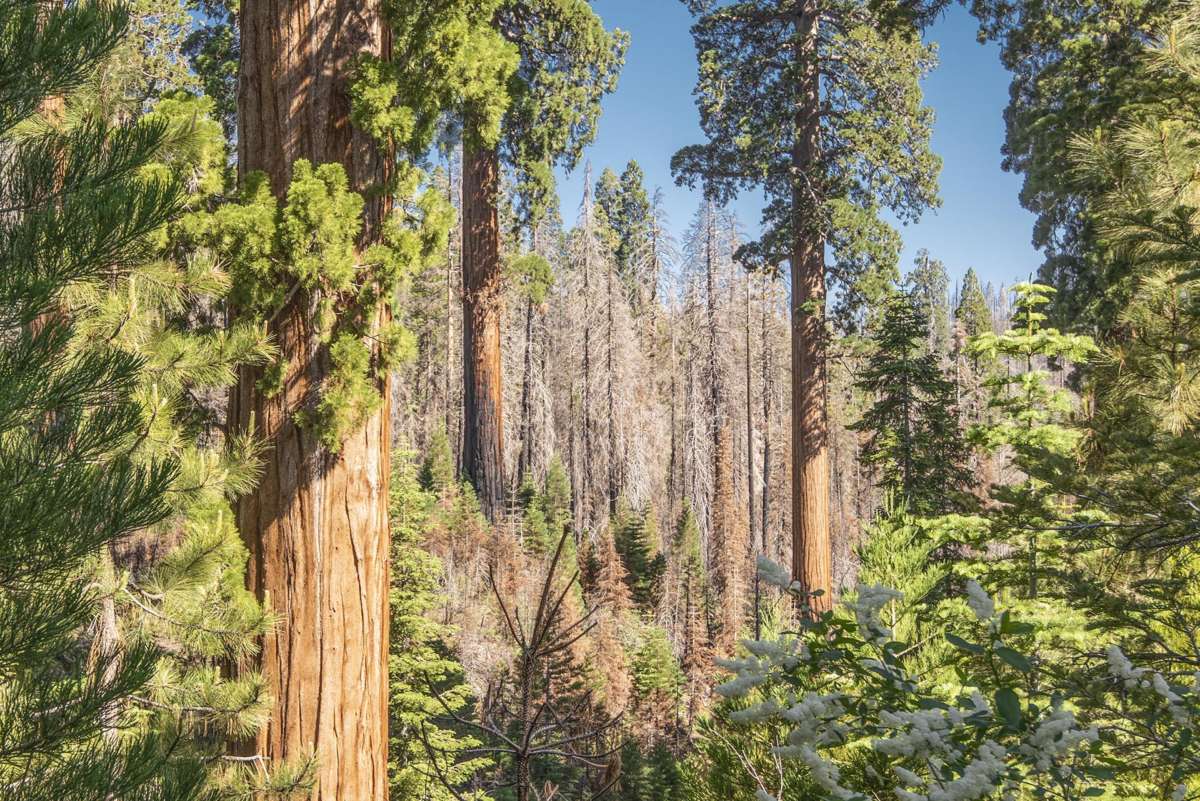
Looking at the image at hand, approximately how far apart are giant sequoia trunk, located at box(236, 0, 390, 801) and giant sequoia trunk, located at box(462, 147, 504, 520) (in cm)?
627

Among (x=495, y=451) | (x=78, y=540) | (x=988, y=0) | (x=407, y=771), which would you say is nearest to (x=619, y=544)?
(x=495, y=451)

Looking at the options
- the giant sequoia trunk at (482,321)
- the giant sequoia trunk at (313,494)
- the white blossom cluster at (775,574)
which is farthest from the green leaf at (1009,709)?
the giant sequoia trunk at (482,321)

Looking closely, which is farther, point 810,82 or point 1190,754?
point 810,82

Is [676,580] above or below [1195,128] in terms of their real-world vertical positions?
below

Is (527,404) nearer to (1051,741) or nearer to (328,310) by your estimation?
(328,310)

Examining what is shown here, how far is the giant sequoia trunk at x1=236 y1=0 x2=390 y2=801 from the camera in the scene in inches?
110

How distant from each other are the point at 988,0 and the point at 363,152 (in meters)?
7.45

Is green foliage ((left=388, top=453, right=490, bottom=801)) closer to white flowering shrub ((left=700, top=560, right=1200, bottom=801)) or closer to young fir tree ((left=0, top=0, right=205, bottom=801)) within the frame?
young fir tree ((left=0, top=0, right=205, bottom=801))

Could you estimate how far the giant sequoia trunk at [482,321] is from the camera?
9.55 meters

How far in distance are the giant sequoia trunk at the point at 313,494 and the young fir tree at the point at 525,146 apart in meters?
5.98

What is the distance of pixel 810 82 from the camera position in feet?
30.9

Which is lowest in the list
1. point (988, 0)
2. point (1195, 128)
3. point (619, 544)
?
point (619, 544)

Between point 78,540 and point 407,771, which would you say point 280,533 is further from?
point 407,771

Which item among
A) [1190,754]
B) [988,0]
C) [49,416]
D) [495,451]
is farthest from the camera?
[495,451]
